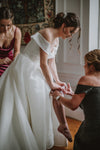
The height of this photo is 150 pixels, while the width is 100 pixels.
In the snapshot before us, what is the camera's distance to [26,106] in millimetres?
1735

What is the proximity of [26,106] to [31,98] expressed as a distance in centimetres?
9

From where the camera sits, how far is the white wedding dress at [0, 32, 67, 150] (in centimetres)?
165

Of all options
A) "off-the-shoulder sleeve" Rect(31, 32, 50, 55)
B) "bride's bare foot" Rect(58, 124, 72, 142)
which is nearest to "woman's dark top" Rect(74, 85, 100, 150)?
"bride's bare foot" Rect(58, 124, 72, 142)

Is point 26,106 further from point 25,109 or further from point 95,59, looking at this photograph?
point 95,59

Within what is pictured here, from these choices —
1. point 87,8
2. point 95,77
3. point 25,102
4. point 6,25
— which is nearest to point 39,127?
point 25,102

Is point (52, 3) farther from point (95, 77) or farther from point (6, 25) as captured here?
point (95, 77)

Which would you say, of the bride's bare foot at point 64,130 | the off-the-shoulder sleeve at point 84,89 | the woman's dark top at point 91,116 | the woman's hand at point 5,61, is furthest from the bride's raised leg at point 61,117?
the woman's hand at point 5,61

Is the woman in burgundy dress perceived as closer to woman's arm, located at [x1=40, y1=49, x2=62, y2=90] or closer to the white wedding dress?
the white wedding dress

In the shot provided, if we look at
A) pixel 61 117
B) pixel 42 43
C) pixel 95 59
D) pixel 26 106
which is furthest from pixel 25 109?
pixel 95 59

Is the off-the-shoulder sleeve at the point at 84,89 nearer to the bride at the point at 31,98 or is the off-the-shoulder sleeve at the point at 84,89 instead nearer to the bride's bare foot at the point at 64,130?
the bride at the point at 31,98

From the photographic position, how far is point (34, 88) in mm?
1740

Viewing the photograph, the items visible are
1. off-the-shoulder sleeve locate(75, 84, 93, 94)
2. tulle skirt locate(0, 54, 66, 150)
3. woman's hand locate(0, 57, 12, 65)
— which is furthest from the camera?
woman's hand locate(0, 57, 12, 65)

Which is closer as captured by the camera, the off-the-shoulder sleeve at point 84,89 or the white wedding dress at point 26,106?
the off-the-shoulder sleeve at point 84,89

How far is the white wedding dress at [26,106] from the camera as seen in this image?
1650 millimetres
